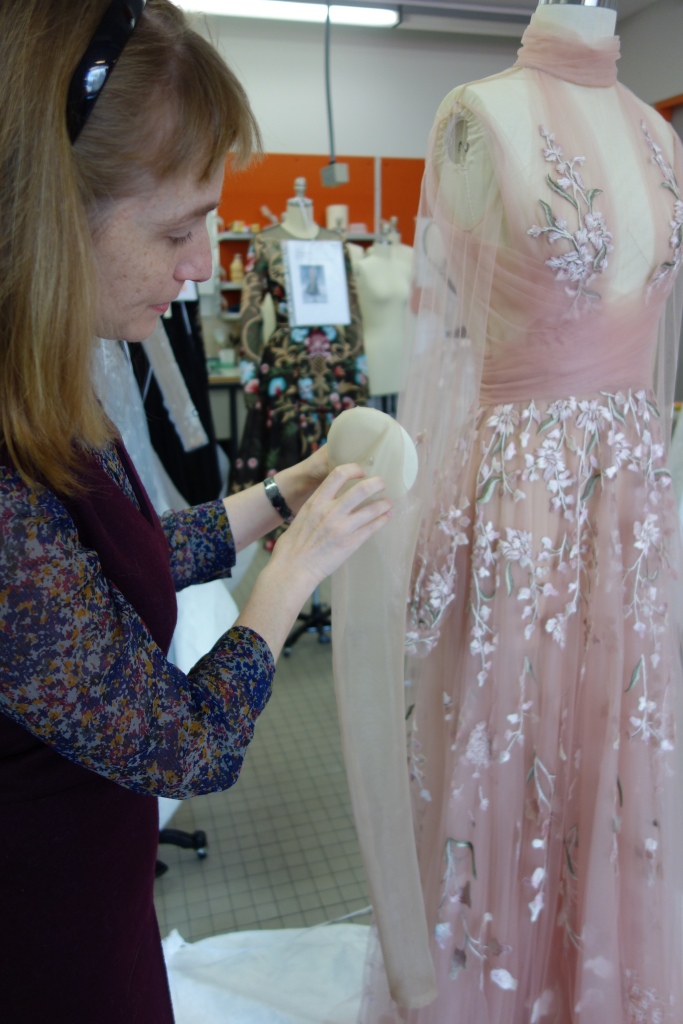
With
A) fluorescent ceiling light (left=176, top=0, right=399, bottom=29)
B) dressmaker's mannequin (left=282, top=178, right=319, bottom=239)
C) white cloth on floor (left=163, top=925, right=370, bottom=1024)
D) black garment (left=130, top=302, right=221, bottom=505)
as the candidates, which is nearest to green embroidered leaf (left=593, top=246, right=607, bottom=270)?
black garment (left=130, top=302, right=221, bottom=505)

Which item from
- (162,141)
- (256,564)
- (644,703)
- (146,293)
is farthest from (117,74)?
(256,564)

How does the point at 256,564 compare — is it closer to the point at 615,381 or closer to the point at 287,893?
the point at 287,893

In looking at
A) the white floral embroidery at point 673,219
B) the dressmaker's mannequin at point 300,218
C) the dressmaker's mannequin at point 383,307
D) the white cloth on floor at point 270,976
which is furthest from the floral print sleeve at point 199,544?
the dressmaker's mannequin at point 383,307

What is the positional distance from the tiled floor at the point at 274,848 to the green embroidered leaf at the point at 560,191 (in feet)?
5.32

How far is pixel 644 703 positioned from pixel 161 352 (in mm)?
1456

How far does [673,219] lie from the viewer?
123 cm

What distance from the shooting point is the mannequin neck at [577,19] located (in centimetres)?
120

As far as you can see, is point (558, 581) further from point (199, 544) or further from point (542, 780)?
point (199, 544)

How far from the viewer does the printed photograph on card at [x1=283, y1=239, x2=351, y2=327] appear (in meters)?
2.84

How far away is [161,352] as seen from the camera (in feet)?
6.81

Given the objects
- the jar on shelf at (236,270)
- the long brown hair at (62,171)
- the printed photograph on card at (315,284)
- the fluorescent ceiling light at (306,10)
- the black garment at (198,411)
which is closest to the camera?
the long brown hair at (62,171)

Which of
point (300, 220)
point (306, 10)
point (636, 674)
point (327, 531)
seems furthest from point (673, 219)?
point (306, 10)

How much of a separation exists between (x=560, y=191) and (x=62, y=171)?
0.80m

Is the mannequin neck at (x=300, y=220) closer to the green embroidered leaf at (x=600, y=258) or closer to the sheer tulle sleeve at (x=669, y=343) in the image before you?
the sheer tulle sleeve at (x=669, y=343)
